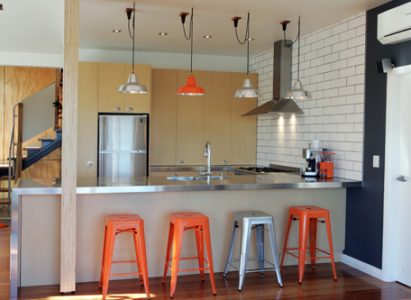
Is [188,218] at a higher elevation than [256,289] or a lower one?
higher

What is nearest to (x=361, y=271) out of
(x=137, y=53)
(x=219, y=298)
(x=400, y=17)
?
(x=219, y=298)

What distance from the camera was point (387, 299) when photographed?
4.04 meters

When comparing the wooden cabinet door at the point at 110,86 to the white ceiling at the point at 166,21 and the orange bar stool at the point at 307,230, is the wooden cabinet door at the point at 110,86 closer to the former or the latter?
the white ceiling at the point at 166,21

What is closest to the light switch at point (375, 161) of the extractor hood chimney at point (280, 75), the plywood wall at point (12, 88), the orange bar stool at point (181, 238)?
the extractor hood chimney at point (280, 75)

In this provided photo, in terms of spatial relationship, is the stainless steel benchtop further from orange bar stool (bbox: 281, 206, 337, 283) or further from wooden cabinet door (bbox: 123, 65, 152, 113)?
wooden cabinet door (bbox: 123, 65, 152, 113)

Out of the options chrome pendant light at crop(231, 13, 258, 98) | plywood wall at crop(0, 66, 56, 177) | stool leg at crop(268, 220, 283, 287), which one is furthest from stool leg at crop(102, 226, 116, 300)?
plywood wall at crop(0, 66, 56, 177)

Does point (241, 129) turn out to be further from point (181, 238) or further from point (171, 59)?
point (181, 238)

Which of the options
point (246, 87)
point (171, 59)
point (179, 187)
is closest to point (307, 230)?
point (179, 187)

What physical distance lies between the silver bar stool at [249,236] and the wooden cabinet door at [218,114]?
2795 mm

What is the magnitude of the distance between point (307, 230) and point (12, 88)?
7824mm

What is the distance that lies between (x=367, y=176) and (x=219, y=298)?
79.5 inches

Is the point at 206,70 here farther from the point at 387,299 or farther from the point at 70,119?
the point at 387,299

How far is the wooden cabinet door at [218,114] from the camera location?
727 cm

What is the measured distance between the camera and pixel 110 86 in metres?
6.67
